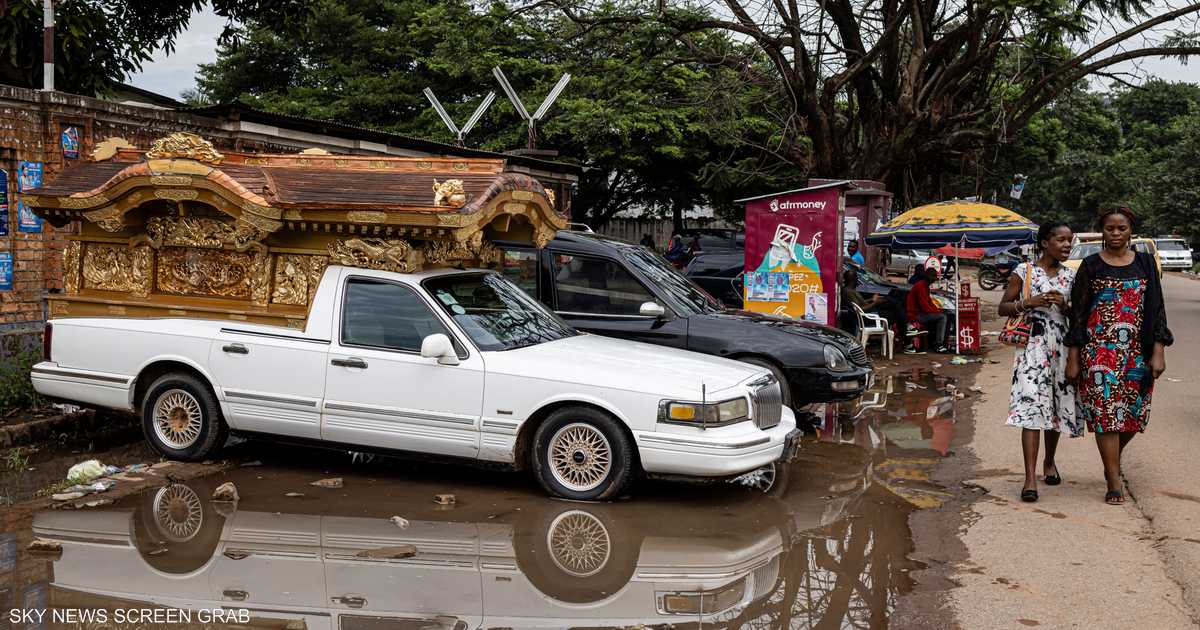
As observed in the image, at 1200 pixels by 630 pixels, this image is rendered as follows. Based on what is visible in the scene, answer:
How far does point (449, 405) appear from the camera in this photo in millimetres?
6809

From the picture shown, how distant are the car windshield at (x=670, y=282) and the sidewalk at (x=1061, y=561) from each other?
2.97 m

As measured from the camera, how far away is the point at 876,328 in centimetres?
1443

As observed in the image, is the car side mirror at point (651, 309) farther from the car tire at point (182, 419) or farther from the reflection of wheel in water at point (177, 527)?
the reflection of wheel in water at point (177, 527)

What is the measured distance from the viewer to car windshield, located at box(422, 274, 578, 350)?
7.12 metres

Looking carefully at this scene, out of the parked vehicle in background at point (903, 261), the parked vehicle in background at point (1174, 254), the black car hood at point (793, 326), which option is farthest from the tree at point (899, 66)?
the parked vehicle in background at point (1174, 254)

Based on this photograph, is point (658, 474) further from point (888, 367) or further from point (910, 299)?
point (910, 299)

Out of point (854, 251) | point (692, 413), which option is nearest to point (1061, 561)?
point (692, 413)

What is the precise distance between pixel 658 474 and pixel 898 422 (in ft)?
13.9

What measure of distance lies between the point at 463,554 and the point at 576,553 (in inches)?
24.6

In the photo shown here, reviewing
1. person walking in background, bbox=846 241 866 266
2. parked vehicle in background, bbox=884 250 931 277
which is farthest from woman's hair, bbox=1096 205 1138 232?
parked vehicle in background, bbox=884 250 931 277

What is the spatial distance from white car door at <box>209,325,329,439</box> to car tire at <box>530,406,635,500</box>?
1674 mm

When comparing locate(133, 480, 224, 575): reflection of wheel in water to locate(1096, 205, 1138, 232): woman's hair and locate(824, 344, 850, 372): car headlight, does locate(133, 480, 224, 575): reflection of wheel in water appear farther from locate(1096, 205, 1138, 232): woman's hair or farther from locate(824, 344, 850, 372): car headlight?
locate(1096, 205, 1138, 232): woman's hair

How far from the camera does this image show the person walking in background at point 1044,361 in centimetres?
666

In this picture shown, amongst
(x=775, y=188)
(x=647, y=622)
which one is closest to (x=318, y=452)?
(x=647, y=622)
